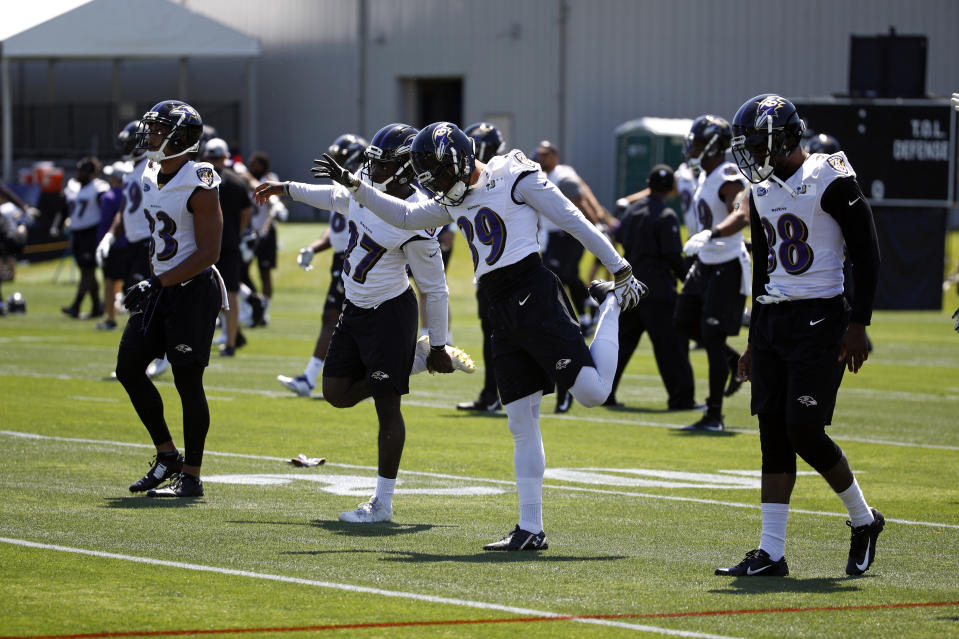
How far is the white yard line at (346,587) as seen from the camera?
5.51 meters

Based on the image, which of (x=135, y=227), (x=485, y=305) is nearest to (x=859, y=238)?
(x=485, y=305)

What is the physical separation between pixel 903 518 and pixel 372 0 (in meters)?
33.4

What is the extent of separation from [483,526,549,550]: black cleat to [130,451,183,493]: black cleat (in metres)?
2.31

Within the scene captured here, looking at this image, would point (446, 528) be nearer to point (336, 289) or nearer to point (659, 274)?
point (336, 289)

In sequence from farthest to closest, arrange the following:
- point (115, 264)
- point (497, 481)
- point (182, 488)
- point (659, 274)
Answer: point (115, 264) → point (659, 274) → point (497, 481) → point (182, 488)

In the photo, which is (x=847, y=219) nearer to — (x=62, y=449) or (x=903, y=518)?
(x=903, y=518)

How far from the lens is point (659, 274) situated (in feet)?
42.8

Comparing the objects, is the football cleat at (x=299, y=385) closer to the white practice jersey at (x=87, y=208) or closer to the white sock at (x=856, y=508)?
the white sock at (x=856, y=508)

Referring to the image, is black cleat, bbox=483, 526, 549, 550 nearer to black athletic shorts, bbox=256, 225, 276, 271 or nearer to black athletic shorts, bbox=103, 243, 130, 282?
black athletic shorts, bbox=103, 243, 130, 282

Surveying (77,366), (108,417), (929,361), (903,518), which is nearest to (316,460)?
(108,417)

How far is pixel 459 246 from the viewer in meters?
32.5

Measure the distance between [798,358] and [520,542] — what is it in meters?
1.54

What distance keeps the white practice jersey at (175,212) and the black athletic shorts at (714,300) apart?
471 centimetres

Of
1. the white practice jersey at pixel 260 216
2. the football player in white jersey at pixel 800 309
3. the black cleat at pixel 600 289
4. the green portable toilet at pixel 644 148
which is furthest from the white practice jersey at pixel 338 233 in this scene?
the green portable toilet at pixel 644 148
